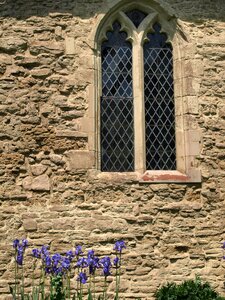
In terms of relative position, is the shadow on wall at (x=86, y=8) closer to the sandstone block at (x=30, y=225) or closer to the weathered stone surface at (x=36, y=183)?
the weathered stone surface at (x=36, y=183)

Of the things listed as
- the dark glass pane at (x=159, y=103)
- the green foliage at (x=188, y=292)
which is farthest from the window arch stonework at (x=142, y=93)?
the green foliage at (x=188, y=292)

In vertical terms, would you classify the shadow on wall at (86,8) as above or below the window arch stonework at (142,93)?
above

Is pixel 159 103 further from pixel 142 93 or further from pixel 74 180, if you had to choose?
pixel 74 180

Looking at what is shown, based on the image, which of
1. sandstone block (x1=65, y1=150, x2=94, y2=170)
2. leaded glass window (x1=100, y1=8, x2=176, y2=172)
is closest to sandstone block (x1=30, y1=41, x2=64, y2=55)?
leaded glass window (x1=100, y1=8, x2=176, y2=172)

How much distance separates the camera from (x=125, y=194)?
6926mm

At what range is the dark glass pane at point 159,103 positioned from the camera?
735 cm

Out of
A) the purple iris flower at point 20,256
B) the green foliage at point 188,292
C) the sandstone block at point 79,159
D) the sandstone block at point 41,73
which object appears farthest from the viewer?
the sandstone block at point 41,73

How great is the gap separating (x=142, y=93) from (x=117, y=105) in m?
0.45

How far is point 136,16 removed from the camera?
773 cm

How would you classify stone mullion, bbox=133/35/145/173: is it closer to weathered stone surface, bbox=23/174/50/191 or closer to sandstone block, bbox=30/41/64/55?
sandstone block, bbox=30/41/64/55

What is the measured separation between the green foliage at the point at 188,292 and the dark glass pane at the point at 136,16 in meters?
4.26

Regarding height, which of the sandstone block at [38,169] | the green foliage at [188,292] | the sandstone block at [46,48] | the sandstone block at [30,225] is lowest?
the green foliage at [188,292]

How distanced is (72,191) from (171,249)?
1.74 meters

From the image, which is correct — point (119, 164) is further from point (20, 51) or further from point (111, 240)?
point (20, 51)
